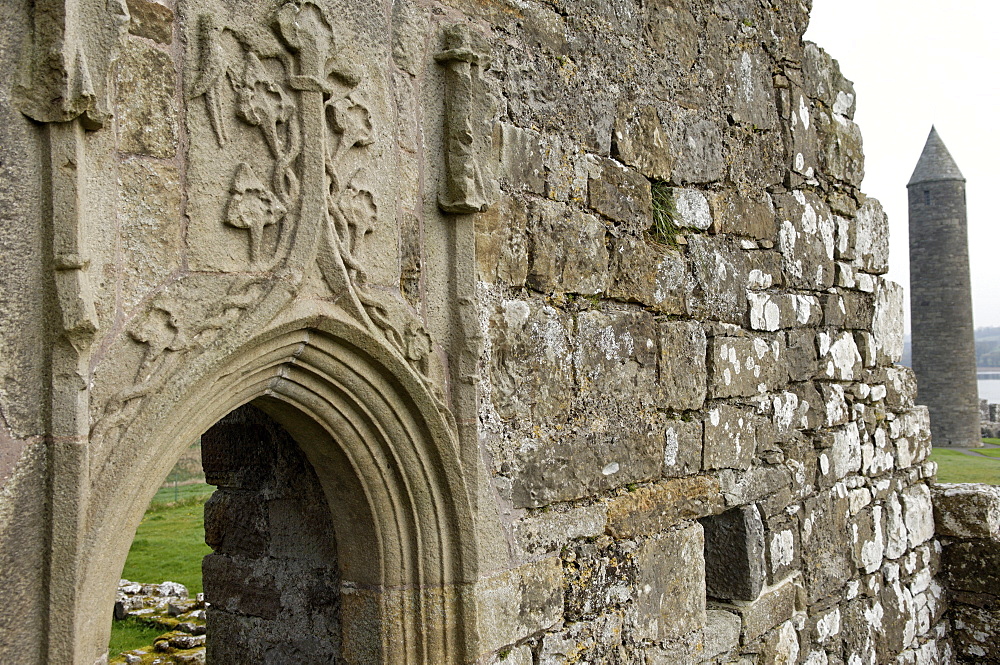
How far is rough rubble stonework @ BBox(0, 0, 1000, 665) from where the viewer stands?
1.76m

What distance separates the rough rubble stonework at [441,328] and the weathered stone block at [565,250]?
0.6 inches

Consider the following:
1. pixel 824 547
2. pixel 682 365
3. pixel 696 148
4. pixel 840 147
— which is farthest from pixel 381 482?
pixel 840 147

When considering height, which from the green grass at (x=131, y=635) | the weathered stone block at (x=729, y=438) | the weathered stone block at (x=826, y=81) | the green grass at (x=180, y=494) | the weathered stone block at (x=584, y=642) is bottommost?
the green grass at (x=131, y=635)

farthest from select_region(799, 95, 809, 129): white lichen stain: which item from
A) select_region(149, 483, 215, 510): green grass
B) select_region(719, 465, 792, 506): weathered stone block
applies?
select_region(149, 483, 215, 510): green grass

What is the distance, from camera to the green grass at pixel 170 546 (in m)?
7.95

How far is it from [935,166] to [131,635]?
2315 cm

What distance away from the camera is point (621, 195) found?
3.36 m

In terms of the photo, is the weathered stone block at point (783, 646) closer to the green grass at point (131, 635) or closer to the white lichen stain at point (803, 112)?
the white lichen stain at point (803, 112)

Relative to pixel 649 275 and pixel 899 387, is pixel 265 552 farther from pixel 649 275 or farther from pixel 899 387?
pixel 899 387

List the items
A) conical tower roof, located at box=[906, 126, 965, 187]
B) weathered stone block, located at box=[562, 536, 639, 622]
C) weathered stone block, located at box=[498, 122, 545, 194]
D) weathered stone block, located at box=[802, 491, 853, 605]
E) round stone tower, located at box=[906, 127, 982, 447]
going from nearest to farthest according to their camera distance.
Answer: weathered stone block, located at box=[498, 122, 545, 194] → weathered stone block, located at box=[562, 536, 639, 622] → weathered stone block, located at box=[802, 491, 853, 605] → conical tower roof, located at box=[906, 126, 965, 187] → round stone tower, located at box=[906, 127, 982, 447]

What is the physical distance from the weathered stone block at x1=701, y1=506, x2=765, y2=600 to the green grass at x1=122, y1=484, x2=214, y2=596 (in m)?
3.95

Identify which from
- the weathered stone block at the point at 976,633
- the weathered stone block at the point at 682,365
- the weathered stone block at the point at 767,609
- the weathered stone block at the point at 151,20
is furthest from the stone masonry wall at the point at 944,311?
the weathered stone block at the point at 151,20

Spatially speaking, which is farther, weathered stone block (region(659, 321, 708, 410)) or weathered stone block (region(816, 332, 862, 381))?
weathered stone block (region(816, 332, 862, 381))

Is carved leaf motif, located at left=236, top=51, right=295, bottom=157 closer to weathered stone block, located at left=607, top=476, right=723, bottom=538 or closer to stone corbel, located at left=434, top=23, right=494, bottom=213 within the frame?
stone corbel, located at left=434, top=23, right=494, bottom=213
